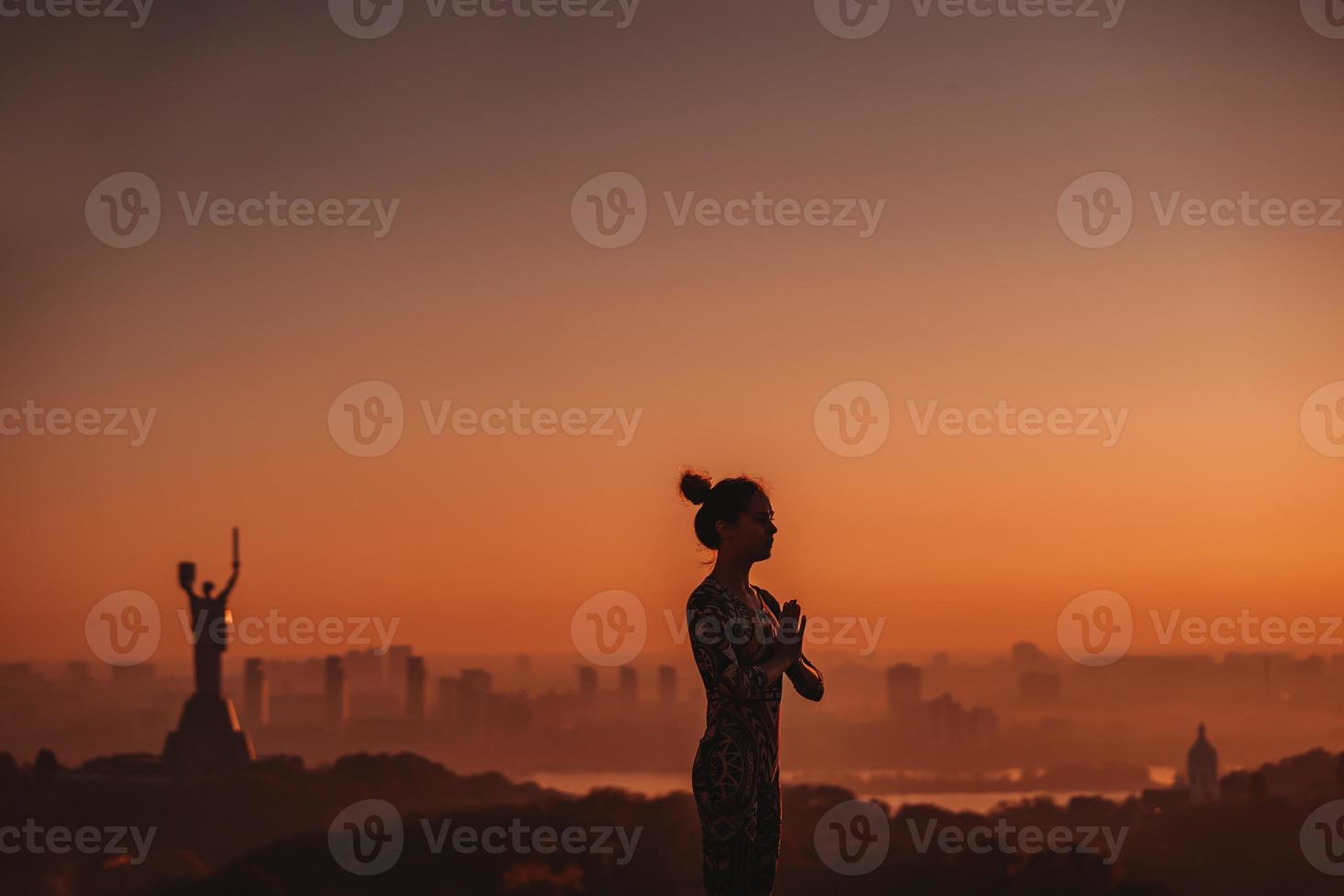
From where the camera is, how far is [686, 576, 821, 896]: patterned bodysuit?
3.83 meters

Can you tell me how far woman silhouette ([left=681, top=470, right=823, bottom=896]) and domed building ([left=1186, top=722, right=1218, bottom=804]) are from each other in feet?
24.2

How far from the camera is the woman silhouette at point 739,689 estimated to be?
384 cm

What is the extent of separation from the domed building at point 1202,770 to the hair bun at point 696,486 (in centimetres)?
753

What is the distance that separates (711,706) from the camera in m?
3.93

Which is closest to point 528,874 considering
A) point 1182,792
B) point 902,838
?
point 902,838

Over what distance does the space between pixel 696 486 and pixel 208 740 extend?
35.7 ft

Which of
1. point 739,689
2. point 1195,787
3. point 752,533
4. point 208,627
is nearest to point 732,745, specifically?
point 739,689

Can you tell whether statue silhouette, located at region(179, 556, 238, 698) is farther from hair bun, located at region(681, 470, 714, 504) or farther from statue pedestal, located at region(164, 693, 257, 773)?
hair bun, located at region(681, 470, 714, 504)

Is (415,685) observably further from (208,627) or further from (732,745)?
(732,745)

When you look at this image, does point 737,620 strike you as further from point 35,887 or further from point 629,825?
point 35,887

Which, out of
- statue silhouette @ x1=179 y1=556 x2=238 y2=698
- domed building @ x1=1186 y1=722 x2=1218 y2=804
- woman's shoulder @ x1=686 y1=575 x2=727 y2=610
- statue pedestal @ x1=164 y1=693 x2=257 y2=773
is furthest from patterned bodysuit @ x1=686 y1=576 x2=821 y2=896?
statue pedestal @ x1=164 y1=693 x2=257 y2=773

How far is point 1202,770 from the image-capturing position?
1048 cm

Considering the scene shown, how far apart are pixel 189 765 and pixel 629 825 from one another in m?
5.30

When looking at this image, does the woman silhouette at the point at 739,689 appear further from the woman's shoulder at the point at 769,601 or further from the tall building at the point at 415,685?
the tall building at the point at 415,685
